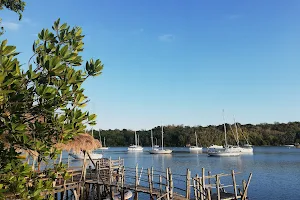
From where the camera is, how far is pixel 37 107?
8.95 ft

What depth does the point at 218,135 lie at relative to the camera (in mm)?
87750

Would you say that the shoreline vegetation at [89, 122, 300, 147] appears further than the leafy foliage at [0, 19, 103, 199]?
Yes

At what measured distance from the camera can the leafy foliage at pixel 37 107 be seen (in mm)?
2568

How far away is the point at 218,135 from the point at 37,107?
290ft

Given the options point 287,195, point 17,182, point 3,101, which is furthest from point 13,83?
point 287,195

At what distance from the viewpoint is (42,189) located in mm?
2770

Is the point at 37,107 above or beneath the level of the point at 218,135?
beneath

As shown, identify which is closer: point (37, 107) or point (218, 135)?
point (37, 107)

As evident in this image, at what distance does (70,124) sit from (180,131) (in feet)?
325

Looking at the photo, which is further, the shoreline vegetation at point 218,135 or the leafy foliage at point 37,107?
the shoreline vegetation at point 218,135

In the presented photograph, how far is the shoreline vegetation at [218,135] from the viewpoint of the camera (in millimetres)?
88375

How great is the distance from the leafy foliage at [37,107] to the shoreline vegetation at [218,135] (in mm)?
82808

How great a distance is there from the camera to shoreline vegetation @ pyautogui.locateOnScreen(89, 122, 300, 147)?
88375 millimetres

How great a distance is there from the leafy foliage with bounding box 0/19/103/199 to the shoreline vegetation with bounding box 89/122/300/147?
272ft
